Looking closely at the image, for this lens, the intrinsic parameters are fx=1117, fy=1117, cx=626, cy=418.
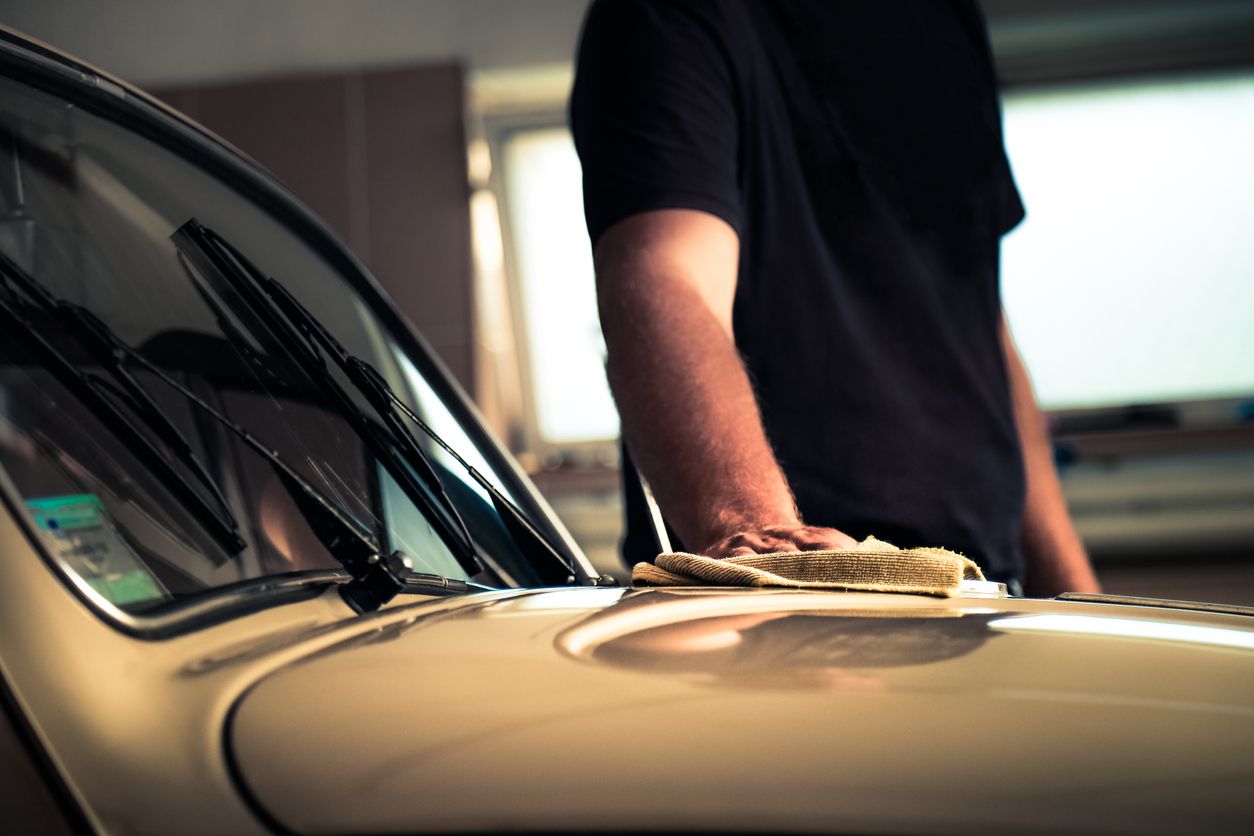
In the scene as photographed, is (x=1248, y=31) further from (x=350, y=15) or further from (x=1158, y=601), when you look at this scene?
(x=1158, y=601)

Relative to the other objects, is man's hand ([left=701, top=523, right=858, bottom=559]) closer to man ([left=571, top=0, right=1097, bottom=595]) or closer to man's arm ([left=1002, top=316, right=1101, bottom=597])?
man ([left=571, top=0, right=1097, bottom=595])

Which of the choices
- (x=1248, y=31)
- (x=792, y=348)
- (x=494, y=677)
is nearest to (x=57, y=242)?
(x=494, y=677)

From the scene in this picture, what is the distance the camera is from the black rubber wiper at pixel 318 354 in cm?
70

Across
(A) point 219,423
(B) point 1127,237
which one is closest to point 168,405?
(A) point 219,423

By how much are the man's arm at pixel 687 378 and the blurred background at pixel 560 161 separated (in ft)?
9.60

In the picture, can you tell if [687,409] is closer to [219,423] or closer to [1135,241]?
[219,423]

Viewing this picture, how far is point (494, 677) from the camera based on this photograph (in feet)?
1.47

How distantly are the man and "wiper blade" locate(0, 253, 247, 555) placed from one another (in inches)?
14.9

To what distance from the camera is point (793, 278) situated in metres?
1.09

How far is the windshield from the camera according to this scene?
536 mm

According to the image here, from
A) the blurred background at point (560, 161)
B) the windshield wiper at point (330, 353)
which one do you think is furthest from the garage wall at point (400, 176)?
the windshield wiper at point (330, 353)

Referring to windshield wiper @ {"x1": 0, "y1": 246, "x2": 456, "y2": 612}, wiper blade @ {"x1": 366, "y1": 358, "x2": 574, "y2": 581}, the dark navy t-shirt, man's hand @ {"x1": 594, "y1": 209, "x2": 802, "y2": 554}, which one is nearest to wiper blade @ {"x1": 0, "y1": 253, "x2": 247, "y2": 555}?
windshield wiper @ {"x1": 0, "y1": 246, "x2": 456, "y2": 612}

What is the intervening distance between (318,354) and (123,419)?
162mm

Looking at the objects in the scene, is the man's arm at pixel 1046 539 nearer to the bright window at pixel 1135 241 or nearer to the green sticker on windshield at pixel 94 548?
the green sticker on windshield at pixel 94 548
